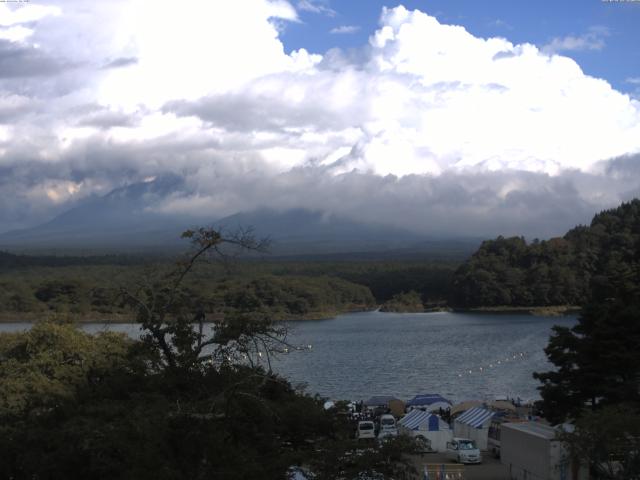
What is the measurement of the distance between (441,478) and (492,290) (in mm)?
58131

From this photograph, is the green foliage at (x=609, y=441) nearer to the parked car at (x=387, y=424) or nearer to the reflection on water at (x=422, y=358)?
the parked car at (x=387, y=424)

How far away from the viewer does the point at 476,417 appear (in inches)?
670

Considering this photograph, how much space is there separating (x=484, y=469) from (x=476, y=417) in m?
2.90

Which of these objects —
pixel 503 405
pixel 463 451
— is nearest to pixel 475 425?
pixel 463 451

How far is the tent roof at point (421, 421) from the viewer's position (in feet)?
54.3

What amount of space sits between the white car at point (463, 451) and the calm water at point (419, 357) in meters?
5.90

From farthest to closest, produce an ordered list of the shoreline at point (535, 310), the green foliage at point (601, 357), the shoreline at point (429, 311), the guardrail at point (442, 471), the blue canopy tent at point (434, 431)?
the shoreline at point (535, 310), the shoreline at point (429, 311), the blue canopy tent at point (434, 431), the green foliage at point (601, 357), the guardrail at point (442, 471)

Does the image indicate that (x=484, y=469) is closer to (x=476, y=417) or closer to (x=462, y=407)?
(x=476, y=417)

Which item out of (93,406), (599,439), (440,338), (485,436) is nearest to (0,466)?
(93,406)

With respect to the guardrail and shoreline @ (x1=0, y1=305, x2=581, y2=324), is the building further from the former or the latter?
shoreline @ (x1=0, y1=305, x2=581, y2=324)

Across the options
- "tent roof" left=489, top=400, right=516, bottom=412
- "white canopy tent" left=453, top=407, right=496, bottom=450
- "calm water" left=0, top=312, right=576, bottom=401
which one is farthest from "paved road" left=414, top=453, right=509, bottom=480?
"calm water" left=0, top=312, right=576, bottom=401

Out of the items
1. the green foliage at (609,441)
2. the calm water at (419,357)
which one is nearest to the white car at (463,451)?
the green foliage at (609,441)

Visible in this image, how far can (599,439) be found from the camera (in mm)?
10102

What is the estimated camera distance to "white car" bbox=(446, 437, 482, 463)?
48.8 feet
